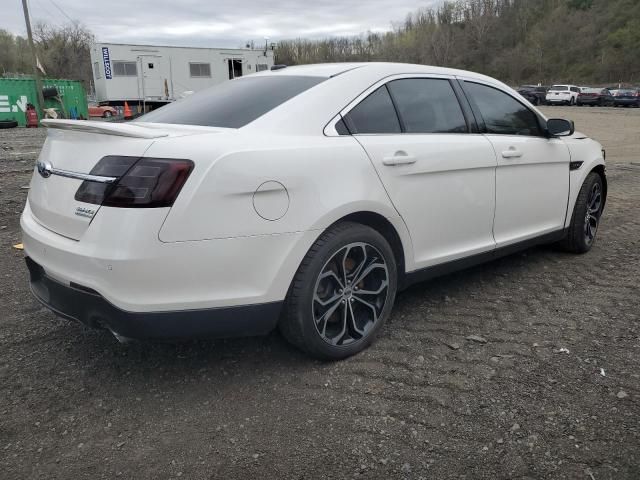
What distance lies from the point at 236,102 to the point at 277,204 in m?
0.87

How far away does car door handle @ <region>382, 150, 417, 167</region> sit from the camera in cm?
299

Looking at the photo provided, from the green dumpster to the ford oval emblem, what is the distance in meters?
24.1

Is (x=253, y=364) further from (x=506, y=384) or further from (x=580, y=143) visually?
(x=580, y=143)

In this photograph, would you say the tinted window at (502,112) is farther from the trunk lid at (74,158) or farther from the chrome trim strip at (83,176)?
the chrome trim strip at (83,176)

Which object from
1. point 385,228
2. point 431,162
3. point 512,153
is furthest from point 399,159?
point 512,153

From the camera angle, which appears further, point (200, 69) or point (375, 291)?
point (200, 69)

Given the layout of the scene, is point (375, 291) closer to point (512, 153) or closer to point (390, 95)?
point (390, 95)

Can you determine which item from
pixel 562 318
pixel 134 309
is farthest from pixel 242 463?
pixel 562 318

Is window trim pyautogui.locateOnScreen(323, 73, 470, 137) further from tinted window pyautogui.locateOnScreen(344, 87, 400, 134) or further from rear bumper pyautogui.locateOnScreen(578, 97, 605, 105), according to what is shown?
rear bumper pyautogui.locateOnScreen(578, 97, 605, 105)

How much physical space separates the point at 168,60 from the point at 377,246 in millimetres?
25051

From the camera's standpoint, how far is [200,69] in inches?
1039

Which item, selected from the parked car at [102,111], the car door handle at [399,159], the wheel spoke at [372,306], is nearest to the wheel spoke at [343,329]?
the wheel spoke at [372,306]

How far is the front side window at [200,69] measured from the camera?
26.2 meters

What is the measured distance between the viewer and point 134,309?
233cm
